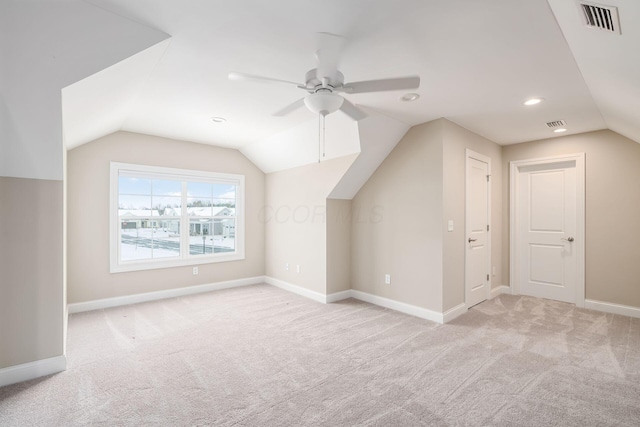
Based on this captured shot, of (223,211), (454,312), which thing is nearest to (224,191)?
(223,211)

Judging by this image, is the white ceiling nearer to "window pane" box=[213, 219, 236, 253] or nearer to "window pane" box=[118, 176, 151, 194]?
"window pane" box=[118, 176, 151, 194]

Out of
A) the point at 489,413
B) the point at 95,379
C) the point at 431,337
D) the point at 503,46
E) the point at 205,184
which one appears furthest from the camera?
the point at 205,184

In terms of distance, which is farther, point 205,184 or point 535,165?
Result: point 205,184

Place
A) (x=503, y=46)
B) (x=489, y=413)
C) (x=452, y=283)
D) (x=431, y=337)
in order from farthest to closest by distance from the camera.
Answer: (x=452, y=283) → (x=431, y=337) → (x=503, y=46) → (x=489, y=413)

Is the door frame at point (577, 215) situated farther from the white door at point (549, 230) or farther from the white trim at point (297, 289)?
the white trim at point (297, 289)

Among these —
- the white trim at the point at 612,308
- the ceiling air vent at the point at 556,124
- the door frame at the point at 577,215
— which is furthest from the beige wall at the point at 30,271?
the white trim at the point at 612,308

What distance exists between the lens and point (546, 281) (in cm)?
465

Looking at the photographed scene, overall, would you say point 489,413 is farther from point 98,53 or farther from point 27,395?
point 98,53

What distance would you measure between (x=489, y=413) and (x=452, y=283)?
196cm

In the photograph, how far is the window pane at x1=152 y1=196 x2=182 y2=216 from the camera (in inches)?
188

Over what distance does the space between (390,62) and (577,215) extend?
389cm

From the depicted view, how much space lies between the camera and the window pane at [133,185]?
14.5 ft

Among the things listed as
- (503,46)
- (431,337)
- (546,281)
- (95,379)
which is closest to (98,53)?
(95,379)

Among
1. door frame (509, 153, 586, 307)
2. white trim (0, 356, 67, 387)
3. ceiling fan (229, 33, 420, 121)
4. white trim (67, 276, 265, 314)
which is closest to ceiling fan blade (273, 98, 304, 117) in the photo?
ceiling fan (229, 33, 420, 121)
